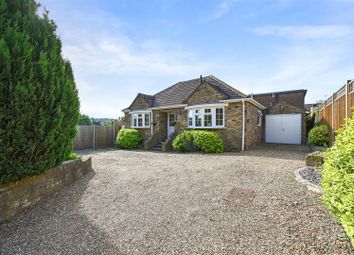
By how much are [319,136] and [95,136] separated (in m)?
15.7

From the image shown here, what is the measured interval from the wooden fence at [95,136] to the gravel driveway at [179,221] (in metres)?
9.74

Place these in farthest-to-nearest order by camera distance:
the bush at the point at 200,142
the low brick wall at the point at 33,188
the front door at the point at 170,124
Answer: the front door at the point at 170,124
the bush at the point at 200,142
the low brick wall at the point at 33,188

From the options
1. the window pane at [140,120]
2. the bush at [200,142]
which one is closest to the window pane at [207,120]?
the bush at [200,142]

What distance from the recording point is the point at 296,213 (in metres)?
3.30

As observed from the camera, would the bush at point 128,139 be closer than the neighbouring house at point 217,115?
No

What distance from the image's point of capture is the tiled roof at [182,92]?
1231cm

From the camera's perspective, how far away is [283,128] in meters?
15.6

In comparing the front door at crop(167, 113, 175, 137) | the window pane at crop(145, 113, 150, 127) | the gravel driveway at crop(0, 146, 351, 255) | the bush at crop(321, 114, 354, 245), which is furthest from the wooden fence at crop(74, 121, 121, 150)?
the bush at crop(321, 114, 354, 245)

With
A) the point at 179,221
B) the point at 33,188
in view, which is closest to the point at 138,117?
the point at 33,188

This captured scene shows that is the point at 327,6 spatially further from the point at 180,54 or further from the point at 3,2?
the point at 3,2

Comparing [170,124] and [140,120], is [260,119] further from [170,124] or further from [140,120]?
[140,120]

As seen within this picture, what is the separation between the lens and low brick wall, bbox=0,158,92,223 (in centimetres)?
338

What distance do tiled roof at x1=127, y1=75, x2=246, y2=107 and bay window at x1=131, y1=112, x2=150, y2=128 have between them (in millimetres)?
1111

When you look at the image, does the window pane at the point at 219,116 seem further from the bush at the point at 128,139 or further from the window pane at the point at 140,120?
the window pane at the point at 140,120
